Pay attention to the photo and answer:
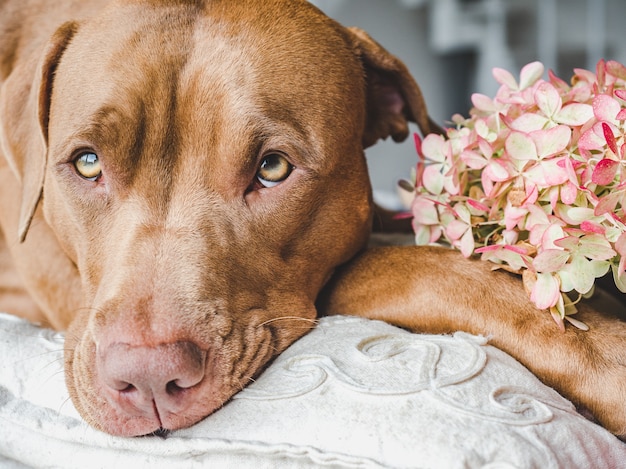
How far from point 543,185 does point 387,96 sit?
3.52 feet

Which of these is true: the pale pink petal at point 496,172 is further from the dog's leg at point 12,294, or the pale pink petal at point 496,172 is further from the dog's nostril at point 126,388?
the dog's leg at point 12,294

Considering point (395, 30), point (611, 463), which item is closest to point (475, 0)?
point (395, 30)

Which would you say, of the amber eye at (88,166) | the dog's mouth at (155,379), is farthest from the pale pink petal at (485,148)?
the amber eye at (88,166)

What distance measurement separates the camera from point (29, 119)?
2672mm

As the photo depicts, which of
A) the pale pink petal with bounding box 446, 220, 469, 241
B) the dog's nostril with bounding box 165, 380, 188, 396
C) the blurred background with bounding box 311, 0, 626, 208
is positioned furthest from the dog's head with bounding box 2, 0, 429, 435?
the blurred background with bounding box 311, 0, 626, 208

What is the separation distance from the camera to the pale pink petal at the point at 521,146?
209 centimetres

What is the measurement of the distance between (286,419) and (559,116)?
113 cm

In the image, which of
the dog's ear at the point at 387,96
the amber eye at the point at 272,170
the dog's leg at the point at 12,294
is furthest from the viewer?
the dog's leg at the point at 12,294

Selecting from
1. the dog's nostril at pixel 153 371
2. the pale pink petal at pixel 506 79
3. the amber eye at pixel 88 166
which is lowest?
the dog's nostril at pixel 153 371

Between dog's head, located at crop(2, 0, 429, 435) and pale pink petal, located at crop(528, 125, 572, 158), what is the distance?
0.66 meters

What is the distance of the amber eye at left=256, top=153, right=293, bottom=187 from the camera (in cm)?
232

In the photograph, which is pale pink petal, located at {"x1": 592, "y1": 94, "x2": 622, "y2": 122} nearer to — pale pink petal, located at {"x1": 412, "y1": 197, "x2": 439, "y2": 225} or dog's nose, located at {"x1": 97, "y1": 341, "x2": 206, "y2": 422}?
pale pink petal, located at {"x1": 412, "y1": 197, "x2": 439, "y2": 225}

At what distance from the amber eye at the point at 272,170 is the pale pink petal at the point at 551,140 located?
0.74m

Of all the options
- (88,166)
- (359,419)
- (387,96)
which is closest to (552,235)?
(359,419)
